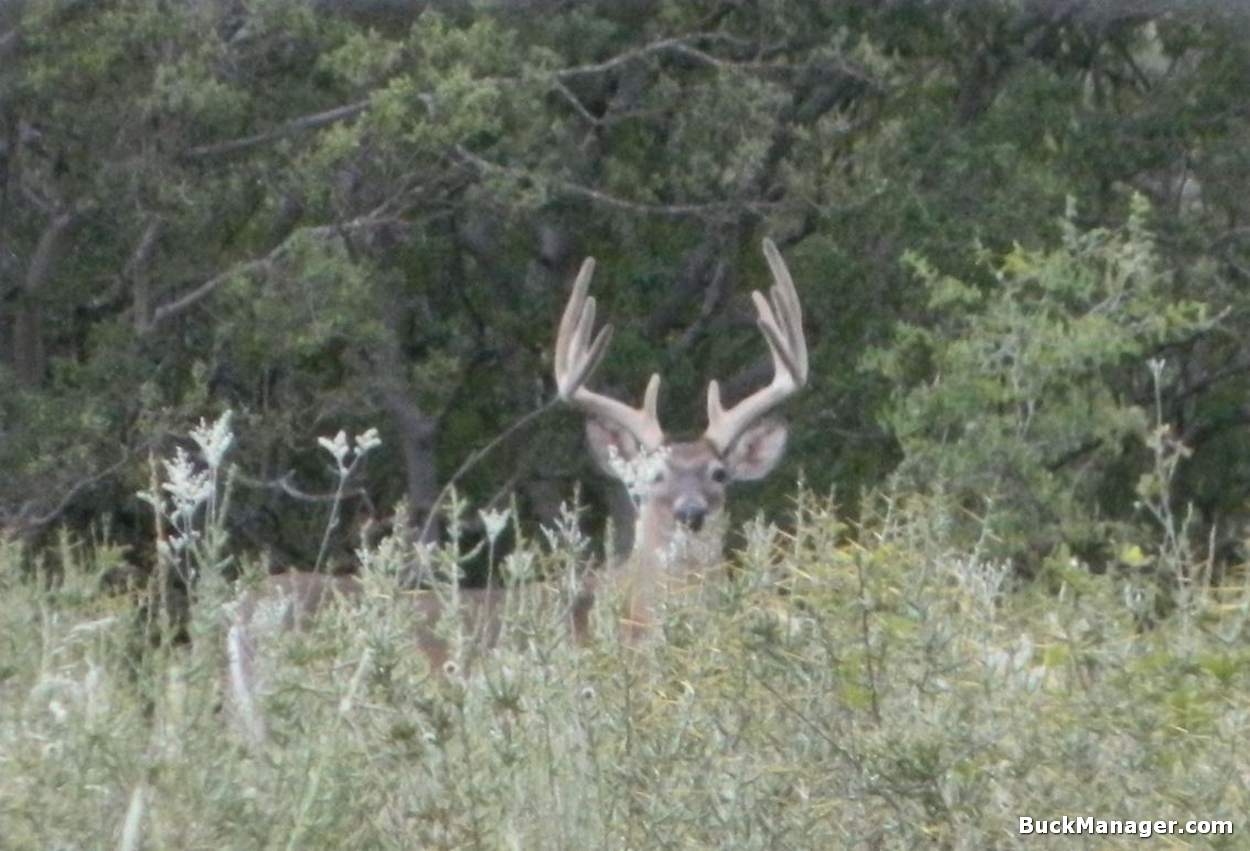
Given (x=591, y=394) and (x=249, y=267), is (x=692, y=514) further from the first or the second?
(x=249, y=267)

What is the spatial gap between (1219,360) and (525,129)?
4.61 meters

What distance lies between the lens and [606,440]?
10.9 meters

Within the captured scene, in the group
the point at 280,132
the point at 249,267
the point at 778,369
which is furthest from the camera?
the point at 280,132

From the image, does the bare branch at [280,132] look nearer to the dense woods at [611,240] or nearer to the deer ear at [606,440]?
the dense woods at [611,240]

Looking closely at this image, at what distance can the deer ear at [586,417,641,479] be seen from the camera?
35.4 feet

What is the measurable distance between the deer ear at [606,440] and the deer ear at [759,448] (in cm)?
41

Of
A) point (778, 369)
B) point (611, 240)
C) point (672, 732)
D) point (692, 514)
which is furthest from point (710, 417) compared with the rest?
point (672, 732)

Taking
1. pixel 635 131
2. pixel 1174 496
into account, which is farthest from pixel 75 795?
pixel 1174 496

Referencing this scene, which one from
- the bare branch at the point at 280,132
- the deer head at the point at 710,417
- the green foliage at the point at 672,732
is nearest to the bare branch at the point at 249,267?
the bare branch at the point at 280,132

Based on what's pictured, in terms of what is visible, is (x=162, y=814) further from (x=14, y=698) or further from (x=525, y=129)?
(x=525, y=129)

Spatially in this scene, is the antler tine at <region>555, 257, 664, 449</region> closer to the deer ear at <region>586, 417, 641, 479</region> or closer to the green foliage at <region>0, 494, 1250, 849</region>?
the deer ear at <region>586, 417, 641, 479</region>

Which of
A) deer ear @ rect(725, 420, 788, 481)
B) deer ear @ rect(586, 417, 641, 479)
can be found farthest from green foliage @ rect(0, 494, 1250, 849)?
deer ear @ rect(725, 420, 788, 481)

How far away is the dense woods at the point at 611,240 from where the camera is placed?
1180 cm

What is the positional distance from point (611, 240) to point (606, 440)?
4.44m
